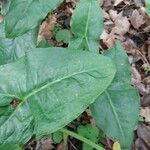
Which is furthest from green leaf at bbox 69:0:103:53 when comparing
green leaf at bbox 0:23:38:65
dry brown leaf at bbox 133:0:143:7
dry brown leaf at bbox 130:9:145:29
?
dry brown leaf at bbox 133:0:143:7

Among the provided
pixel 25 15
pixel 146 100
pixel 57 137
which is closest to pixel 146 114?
pixel 146 100

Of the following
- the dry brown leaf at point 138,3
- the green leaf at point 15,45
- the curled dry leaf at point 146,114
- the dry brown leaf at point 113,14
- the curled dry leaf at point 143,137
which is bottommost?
the curled dry leaf at point 143,137

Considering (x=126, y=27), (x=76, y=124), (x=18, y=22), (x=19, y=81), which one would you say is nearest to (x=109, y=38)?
(x=126, y=27)

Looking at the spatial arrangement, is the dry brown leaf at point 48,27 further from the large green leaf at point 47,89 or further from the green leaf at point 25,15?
the large green leaf at point 47,89

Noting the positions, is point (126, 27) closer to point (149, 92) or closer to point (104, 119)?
point (149, 92)

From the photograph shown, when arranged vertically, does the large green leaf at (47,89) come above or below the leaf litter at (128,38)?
above

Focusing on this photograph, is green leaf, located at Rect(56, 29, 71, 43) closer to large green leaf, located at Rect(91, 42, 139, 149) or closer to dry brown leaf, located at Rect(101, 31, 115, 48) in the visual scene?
dry brown leaf, located at Rect(101, 31, 115, 48)

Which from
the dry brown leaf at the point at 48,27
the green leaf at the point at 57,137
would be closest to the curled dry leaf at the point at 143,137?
the green leaf at the point at 57,137

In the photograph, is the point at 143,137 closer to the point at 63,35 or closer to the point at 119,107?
the point at 119,107
